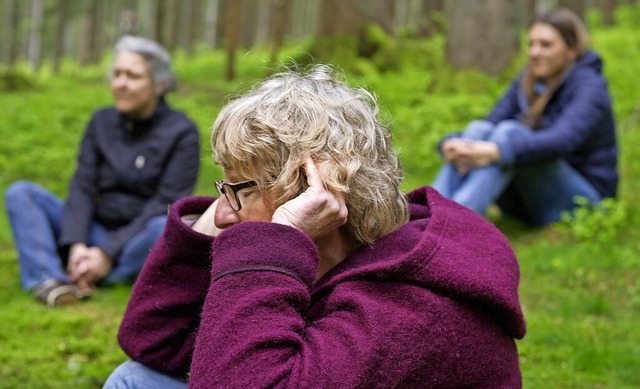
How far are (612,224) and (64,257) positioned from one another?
11.7 ft

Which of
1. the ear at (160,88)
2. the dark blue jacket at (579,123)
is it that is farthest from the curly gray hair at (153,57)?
the dark blue jacket at (579,123)

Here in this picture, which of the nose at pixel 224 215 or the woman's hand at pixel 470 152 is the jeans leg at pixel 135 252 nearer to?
the woman's hand at pixel 470 152

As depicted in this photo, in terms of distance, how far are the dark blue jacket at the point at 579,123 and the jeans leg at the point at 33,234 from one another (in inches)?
113

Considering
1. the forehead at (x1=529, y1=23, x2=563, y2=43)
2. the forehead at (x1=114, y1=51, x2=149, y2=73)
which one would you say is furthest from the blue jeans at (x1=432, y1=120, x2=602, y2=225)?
the forehead at (x1=114, y1=51, x2=149, y2=73)

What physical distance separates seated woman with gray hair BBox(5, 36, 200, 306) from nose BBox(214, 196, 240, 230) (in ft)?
9.32

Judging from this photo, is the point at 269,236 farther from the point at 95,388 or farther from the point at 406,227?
the point at 95,388

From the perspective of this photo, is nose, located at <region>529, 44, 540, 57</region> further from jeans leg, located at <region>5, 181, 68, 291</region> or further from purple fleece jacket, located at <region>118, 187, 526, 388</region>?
purple fleece jacket, located at <region>118, 187, 526, 388</region>

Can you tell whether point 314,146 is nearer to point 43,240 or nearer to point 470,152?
point 470,152

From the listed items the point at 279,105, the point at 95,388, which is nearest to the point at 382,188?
the point at 279,105

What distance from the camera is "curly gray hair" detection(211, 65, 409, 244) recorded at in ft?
6.32

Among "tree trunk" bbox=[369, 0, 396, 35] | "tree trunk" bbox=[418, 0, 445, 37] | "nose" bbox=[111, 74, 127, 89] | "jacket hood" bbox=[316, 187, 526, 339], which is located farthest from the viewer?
"tree trunk" bbox=[418, 0, 445, 37]

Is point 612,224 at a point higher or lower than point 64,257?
higher

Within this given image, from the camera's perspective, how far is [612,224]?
5387 mm

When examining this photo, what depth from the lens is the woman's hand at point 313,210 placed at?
1.88m
